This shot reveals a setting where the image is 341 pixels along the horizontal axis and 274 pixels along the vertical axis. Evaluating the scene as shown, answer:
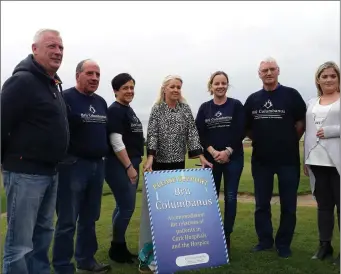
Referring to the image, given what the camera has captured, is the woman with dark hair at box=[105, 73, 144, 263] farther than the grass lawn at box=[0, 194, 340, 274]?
Yes

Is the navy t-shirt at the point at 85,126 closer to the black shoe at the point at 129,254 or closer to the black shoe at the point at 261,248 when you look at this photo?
the black shoe at the point at 129,254

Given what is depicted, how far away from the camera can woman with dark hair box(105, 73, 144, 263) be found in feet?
15.3

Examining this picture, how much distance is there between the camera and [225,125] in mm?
5008

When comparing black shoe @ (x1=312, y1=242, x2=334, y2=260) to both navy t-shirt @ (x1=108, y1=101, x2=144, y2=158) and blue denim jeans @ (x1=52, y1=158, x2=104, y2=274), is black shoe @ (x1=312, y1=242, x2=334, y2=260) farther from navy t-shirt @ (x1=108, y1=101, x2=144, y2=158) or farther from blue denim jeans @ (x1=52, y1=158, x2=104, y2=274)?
blue denim jeans @ (x1=52, y1=158, x2=104, y2=274)

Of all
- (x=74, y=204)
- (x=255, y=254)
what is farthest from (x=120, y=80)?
(x=255, y=254)

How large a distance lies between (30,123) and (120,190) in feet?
5.86

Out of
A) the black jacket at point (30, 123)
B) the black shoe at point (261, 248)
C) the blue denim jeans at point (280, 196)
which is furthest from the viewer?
the black shoe at point (261, 248)

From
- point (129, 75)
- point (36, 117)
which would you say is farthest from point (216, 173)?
point (36, 117)

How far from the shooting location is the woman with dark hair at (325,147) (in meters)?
4.65

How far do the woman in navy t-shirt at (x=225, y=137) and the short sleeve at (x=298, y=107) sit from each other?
25.7 inches

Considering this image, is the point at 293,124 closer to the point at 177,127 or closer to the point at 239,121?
the point at 239,121

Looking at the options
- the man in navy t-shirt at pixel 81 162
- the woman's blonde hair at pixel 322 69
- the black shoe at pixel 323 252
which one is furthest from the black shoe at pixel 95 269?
the woman's blonde hair at pixel 322 69

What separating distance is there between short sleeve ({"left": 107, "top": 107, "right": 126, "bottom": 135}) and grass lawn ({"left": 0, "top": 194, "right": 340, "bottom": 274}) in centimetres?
167

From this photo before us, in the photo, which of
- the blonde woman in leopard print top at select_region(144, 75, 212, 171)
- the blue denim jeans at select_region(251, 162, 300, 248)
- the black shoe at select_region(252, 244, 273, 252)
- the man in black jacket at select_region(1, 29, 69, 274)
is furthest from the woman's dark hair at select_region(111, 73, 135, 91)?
the black shoe at select_region(252, 244, 273, 252)
